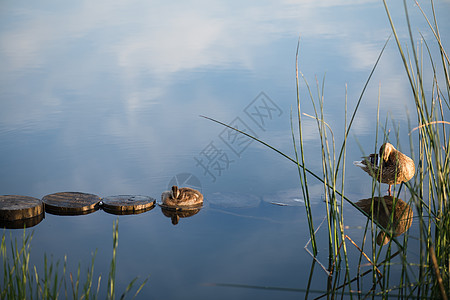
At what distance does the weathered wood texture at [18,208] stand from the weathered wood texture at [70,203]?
100 millimetres

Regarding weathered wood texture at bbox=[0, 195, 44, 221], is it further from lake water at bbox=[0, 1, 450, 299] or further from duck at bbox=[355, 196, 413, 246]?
duck at bbox=[355, 196, 413, 246]

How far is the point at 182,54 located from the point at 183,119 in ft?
15.0

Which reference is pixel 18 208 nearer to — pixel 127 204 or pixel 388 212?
pixel 127 204

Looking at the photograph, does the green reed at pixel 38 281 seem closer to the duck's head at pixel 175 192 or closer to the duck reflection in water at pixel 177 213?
the duck reflection in water at pixel 177 213

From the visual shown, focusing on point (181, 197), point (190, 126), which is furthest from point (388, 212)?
point (190, 126)

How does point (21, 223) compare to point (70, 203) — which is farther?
point (70, 203)

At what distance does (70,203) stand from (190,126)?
2.65m

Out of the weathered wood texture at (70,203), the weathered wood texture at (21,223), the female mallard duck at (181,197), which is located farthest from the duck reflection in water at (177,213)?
the weathered wood texture at (21,223)

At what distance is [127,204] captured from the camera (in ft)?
12.4

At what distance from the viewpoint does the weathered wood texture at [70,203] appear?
375cm

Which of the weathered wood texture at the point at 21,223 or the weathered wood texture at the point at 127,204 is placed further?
the weathered wood texture at the point at 127,204

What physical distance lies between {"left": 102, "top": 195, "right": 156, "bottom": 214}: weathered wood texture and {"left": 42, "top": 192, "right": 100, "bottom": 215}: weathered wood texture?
9 centimetres

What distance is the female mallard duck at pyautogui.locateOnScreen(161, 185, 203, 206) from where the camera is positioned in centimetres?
385

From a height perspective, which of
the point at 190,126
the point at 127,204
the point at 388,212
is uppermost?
the point at 190,126
